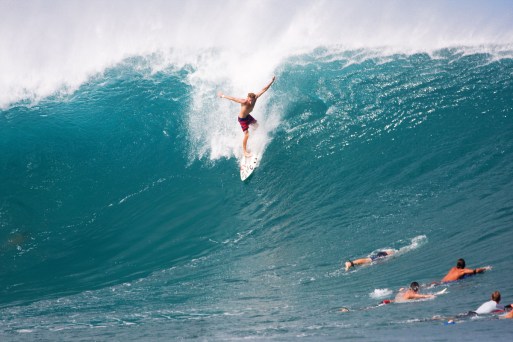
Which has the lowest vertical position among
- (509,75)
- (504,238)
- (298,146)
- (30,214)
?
(504,238)

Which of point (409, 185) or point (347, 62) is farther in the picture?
point (347, 62)

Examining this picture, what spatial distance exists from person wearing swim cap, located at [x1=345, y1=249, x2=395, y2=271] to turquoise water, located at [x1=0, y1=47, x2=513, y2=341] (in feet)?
0.69

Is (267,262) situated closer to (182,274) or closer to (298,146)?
(182,274)

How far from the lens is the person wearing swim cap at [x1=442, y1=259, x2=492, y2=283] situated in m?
10.2

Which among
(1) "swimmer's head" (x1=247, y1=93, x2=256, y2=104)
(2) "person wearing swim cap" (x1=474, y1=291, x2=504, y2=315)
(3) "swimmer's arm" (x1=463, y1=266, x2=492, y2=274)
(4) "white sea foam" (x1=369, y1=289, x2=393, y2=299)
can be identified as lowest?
(2) "person wearing swim cap" (x1=474, y1=291, x2=504, y2=315)

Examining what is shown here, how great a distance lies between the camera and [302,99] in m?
18.2

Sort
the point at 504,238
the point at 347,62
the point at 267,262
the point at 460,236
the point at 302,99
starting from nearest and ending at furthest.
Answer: the point at 504,238, the point at 460,236, the point at 267,262, the point at 302,99, the point at 347,62

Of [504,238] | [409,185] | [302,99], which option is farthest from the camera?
[302,99]

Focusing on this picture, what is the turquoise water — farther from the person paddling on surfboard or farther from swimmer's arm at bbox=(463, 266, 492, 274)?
the person paddling on surfboard

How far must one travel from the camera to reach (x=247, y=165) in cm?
1577

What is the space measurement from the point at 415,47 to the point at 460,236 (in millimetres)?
11645

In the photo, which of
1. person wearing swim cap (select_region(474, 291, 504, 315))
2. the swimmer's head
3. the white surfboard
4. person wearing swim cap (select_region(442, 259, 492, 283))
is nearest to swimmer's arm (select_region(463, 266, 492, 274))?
person wearing swim cap (select_region(442, 259, 492, 283))

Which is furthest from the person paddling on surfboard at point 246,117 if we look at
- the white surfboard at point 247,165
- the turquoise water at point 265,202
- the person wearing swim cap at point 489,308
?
the person wearing swim cap at point 489,308

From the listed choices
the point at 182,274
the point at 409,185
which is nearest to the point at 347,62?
the point at 409,185
